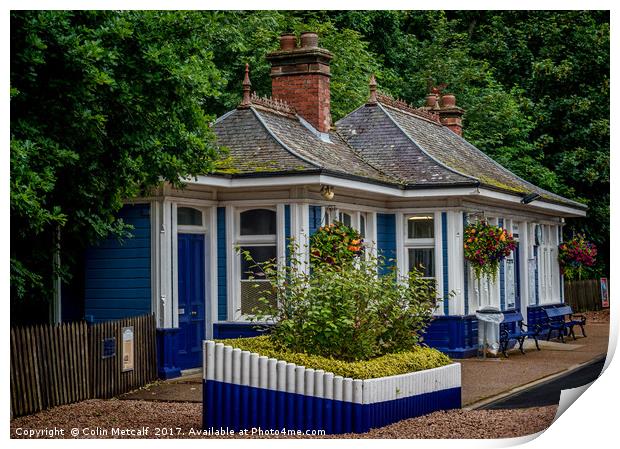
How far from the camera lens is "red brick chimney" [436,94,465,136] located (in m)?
23.0

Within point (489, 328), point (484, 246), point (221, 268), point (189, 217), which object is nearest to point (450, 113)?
point (484, 246)

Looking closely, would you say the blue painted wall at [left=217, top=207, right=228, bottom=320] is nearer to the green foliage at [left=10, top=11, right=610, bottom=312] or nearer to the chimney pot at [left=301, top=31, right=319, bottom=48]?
the green foliage at [left=10, top=11, right=610, bottom=312]

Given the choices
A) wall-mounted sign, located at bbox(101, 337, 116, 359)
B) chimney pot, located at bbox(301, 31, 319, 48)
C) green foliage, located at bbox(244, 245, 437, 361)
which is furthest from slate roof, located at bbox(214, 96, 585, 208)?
green foliage, located at bbox(244, 245, 437, 361)

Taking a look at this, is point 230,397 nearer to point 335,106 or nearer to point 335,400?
point 335,400

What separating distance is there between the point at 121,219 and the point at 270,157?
2.44 m

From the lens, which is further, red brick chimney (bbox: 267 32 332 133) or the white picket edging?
red brick chimney (bbox: 267 32 332 133)

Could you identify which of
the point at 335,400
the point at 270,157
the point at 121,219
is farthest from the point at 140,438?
the point at 270,157

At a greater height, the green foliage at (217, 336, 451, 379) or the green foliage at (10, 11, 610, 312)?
the green foliage at (10, 11, 610, 312)

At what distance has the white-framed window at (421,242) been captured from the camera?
19.0m

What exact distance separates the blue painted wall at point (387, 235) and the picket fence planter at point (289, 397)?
25.1 ft

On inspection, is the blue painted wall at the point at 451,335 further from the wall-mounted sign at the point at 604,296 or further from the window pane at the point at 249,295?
the wall-mounted sign at the point at 604,296

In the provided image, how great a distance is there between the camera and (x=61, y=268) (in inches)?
590

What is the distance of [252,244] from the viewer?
16.8m

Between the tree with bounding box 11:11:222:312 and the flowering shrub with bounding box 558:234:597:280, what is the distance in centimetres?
1067
